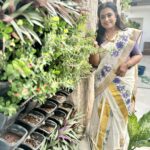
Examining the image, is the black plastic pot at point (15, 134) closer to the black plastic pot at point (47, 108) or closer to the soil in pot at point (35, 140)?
the soil in pot at point (35, 140)

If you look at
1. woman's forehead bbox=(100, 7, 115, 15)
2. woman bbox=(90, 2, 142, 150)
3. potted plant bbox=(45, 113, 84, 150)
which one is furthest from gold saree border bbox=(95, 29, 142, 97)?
potted plant bbox=(45, 113, 84, 150)

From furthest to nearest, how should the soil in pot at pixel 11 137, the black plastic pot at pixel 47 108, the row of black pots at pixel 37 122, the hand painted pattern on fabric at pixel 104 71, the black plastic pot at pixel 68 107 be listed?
the hand painted pattern on fabric at pixel 104 71
the black plastic pot at pixel 68 107
the black plastic pot at pixel 47 108
the row of black pots at pixel 37 122
the soil in pot at pixel 11 137

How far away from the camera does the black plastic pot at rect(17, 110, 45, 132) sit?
4.25ft

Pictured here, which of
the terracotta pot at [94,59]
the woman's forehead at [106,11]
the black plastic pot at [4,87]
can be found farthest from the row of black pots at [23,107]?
the woman's forehead at [106,11]

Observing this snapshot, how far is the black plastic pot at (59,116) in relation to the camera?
1.70m

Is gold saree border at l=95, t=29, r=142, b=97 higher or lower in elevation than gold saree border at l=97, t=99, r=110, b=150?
higher

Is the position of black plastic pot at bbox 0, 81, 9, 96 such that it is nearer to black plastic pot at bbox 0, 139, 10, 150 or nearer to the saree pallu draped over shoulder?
black plastic pot at bbox 0, 139, 10, 150

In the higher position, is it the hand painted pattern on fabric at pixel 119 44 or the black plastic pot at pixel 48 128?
the hand painted pattern on fabric at pixel 119 44

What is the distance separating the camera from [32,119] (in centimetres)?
138

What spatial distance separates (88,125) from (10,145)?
4.78 ft

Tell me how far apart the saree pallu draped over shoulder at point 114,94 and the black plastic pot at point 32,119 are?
89 centimetres

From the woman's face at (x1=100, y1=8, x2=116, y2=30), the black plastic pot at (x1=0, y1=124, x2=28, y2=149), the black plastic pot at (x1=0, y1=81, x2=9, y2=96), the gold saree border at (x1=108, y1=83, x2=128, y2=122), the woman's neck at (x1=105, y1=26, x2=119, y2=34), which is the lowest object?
the gold saree border at (x1=108, y1=83, x2=128, y2=122)

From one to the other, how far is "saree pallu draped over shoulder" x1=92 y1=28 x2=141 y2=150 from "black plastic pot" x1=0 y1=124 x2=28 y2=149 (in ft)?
3.57

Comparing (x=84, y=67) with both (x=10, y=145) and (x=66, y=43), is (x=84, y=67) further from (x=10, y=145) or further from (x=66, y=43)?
(x=10, y=145)
